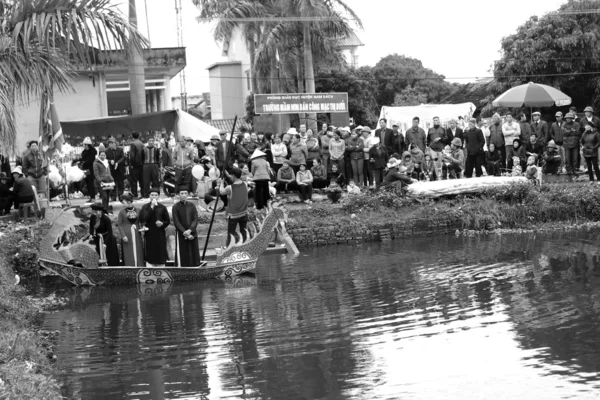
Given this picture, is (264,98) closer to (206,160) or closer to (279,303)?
(206,160)

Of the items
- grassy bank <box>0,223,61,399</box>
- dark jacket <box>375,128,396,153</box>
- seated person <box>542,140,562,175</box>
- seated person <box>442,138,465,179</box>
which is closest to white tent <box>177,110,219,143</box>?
dark jacket <box>375,128,396,153</box>

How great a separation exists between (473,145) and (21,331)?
53.1 feet

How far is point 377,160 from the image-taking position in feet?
85.4

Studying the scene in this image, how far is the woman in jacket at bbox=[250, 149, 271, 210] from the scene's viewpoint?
23203 mm

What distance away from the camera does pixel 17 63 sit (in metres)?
12.5

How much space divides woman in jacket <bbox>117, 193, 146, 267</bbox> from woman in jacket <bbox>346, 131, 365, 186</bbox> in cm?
861

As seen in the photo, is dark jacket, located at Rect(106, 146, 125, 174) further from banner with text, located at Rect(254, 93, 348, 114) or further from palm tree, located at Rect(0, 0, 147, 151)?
palm tree, located at Rect(0, 0, 147, 151)

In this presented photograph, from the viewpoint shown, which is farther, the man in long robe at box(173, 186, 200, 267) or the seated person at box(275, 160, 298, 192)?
the seated person at box(275, 160, 298, 192)

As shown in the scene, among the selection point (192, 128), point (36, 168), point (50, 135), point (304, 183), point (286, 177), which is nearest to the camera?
point (50, 135)

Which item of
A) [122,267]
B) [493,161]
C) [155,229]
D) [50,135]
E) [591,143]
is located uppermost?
[50,135]

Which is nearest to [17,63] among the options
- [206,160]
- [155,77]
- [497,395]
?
[497,395]

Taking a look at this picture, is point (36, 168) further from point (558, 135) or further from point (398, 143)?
point (558, 135)

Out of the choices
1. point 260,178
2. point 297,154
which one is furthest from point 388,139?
point 260,178

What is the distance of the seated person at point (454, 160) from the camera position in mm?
26422
